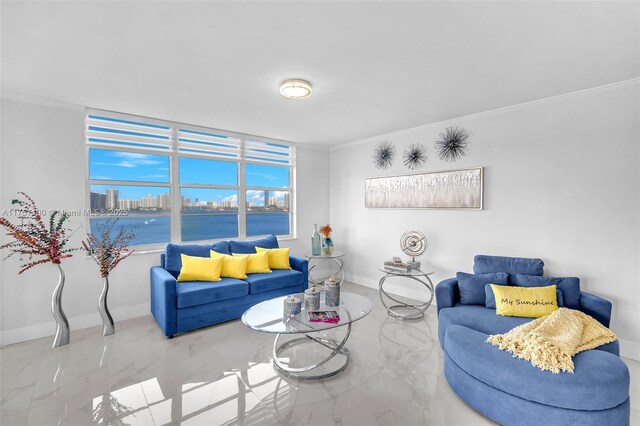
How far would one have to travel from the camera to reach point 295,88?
2.71 meters

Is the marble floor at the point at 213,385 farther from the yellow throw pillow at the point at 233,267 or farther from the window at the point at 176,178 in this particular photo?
the window at the point at 176,178

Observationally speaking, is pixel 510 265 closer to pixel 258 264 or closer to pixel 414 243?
pixel 414 243

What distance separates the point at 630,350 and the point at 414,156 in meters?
3.08

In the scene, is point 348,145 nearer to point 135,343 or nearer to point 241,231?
point 241,231

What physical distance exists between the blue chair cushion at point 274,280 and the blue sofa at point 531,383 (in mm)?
2189

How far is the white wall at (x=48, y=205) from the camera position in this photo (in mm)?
3008

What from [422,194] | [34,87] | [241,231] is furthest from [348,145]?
[34,87]

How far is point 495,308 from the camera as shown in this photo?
2801 millimetres

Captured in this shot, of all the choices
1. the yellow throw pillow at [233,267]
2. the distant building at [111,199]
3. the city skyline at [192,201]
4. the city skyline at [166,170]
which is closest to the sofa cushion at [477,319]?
the yellow throw pillow at [233,267]

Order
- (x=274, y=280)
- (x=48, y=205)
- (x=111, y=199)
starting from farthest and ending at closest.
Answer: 1. (x=274, y=280)
2. (x=111, y=199)
3. (x=48, y=205)

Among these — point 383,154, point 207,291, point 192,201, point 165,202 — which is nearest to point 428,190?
point 383,154

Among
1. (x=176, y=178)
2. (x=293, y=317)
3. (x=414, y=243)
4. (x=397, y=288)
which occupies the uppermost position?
(x=176, y=178)

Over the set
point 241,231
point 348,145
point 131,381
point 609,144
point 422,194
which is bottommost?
point 131,381

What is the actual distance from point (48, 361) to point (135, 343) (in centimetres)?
67
